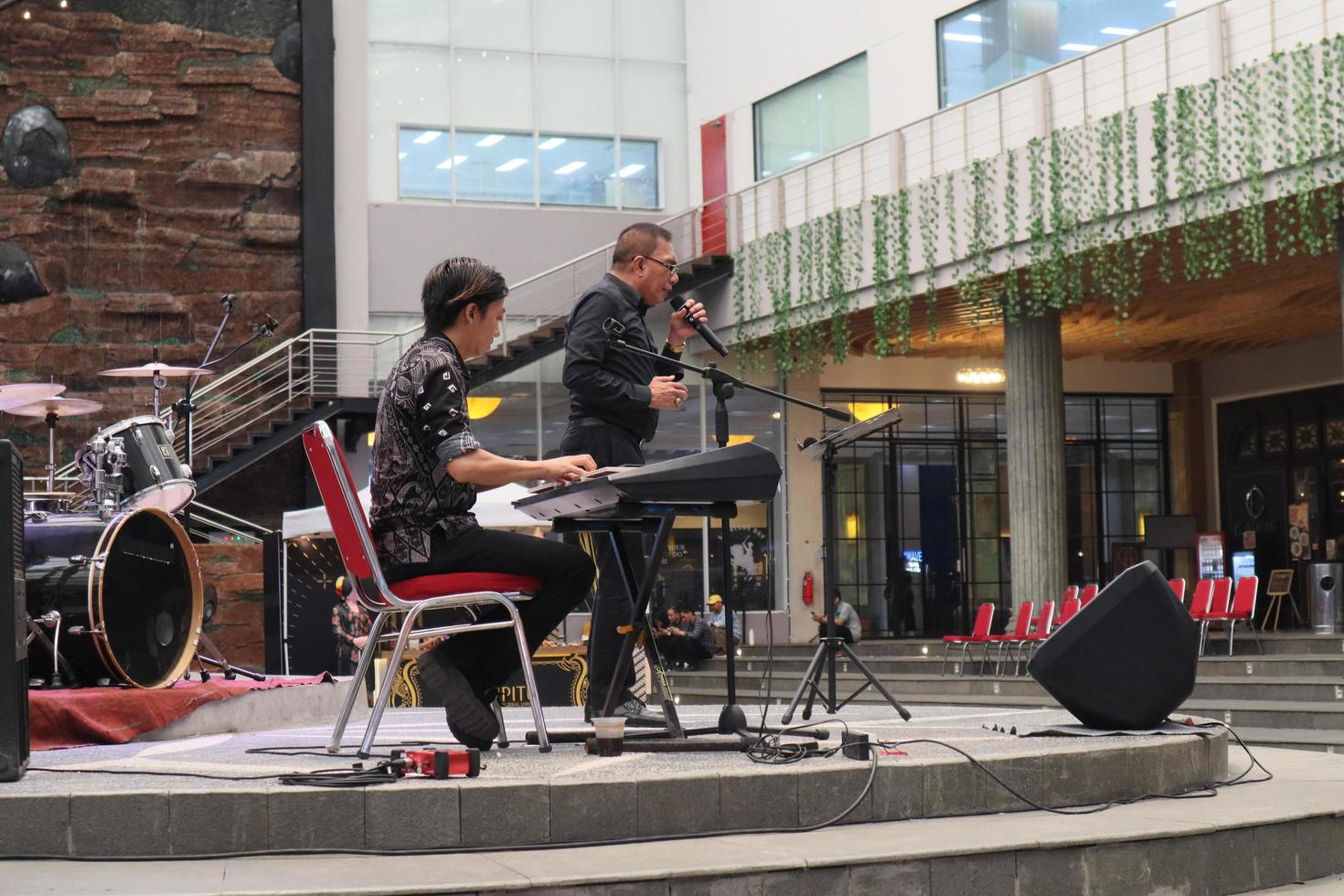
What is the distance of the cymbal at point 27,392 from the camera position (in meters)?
9.51

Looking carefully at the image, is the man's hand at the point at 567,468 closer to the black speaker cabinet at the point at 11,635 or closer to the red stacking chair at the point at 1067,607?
the black speaker cabinet at the point at 11,635

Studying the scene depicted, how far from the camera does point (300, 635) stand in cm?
1566

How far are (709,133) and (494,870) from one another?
17.8 meters

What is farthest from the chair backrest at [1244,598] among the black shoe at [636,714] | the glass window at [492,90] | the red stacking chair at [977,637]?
the glass window at [492,90]

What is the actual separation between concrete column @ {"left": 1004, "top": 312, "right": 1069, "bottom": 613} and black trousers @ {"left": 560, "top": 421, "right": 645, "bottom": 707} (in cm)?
1190

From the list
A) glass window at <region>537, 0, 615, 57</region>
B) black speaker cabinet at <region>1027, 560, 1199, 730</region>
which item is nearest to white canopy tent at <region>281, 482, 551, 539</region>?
black speaker cabinet at <region>1027, 560, 1199, 730</region>

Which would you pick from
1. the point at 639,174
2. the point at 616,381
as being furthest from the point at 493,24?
the point at 616,381

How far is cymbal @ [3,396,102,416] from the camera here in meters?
10.2

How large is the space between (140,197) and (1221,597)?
12.4 m

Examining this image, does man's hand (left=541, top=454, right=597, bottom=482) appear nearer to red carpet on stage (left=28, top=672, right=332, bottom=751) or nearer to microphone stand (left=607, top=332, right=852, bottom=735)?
microphone stand (left=607, top=332, right=852, bottom=735)

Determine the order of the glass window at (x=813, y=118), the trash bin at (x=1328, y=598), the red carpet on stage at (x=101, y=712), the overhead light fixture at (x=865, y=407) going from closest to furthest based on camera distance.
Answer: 1. the red carpet on stage at (x=101, y=712)
2. the trash bin at (x=1328, y=598)
3. the glass window at (x=813, y=118)
4. the overhead light fixture at (x=865, y=407)

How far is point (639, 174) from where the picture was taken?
20938mm

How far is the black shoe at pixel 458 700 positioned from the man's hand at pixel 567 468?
0.61 m

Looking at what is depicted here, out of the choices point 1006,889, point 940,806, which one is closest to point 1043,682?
point 940,806
